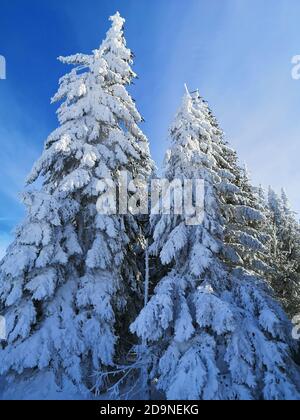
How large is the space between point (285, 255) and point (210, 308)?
59.9 ft

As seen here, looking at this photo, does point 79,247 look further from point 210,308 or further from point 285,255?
point 285,255

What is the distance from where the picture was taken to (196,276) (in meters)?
12.6

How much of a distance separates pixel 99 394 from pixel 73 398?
3.52 ft

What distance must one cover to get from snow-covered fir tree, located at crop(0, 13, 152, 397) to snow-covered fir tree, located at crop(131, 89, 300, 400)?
95.2 inches

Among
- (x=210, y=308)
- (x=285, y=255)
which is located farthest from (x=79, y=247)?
(x=285, y=255)

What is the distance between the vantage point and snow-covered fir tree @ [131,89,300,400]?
32.4 ft

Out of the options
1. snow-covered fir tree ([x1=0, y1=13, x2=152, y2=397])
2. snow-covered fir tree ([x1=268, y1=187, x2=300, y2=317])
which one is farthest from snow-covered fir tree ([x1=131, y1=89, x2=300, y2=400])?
snow-covered fir tree ([x1=268, y1=187, x2=300, y2=317])

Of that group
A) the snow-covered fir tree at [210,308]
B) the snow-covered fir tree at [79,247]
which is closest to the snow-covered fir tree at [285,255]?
the snow-covered fir tree at [210,308]

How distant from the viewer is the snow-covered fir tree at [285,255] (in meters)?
23.2

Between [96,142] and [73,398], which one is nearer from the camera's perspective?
[73,398]

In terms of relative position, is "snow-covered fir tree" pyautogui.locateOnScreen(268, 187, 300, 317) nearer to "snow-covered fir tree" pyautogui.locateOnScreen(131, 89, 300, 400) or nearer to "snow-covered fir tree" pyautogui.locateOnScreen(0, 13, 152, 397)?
"snow-covered fir tree" pyautogui.locateOnScreen(131, 89, 300, 400)

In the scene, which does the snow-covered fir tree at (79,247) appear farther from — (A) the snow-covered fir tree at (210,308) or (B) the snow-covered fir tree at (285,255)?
(B) the snow-covered fir tree at (285,255)
